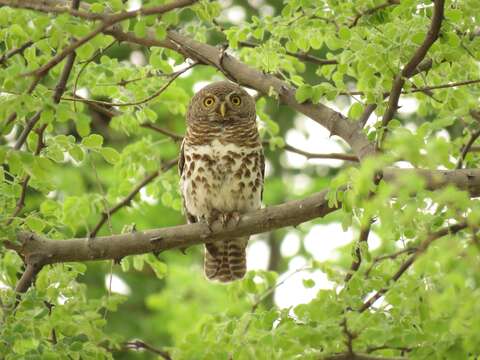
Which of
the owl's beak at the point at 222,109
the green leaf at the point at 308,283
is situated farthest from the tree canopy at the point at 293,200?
the owl's beak at the point at 222,109

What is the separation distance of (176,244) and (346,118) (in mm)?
1062

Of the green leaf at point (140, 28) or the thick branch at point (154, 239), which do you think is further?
the thick branch at point (154, 239)

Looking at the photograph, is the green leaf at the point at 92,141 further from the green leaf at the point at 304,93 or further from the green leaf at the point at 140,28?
the green leaf at the point at 304,93

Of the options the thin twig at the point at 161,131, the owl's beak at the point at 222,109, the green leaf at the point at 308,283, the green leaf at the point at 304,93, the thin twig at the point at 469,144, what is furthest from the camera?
the owl's beak at the point at 222,109

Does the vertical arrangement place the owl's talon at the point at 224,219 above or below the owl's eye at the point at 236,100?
below

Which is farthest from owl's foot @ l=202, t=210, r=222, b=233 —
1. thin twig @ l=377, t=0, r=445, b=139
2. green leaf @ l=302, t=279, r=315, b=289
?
thin twig @ l=377, t=0, r=445, b=139

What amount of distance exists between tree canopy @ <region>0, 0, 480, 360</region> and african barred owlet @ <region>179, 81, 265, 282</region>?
21 centimetres

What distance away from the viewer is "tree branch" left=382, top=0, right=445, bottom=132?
3885 mm

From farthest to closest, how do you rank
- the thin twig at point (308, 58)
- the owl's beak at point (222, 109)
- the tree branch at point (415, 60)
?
the owl's beak at point (222, 109), the thin twig at point (308, 58), the tree branch at point (415, 60)

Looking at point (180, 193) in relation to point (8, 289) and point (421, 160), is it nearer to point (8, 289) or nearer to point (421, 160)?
point (8, 289)

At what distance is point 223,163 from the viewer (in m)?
6.14

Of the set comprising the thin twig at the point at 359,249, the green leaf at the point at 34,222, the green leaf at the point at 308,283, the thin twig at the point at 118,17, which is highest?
the thin twig at the point at 118,17

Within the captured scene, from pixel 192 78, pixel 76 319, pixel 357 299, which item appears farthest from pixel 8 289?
pixel 192 78

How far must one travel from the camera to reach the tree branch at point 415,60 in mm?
3885
